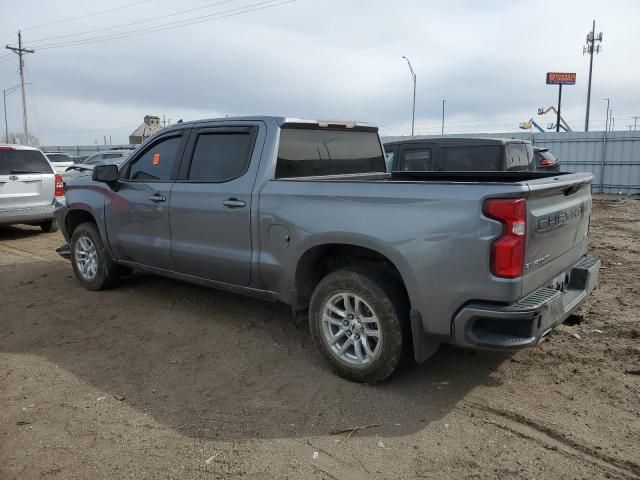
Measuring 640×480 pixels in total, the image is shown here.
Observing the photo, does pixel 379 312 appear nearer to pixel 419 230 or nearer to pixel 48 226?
pixel 419 230

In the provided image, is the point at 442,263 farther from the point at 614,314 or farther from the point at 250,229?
the point at 614,314

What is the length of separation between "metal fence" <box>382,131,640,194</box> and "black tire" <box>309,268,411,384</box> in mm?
16952

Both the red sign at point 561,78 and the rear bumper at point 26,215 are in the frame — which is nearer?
the rear bumper at point 26,215

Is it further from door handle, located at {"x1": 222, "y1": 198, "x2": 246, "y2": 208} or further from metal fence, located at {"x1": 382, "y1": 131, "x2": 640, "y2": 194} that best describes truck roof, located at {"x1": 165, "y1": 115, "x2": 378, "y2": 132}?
metal fence, located at {"x1": 382, "y1": 131, "x2": 640, "y2": 194}

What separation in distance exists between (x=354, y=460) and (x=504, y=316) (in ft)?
3.84

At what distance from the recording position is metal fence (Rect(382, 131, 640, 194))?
1997 centimetres

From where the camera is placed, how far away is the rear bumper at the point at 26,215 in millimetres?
9375

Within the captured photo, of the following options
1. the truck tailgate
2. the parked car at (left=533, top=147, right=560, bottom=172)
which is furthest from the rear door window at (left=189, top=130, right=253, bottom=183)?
the parked car at (left=533, top=147, right=560, bottom=172)

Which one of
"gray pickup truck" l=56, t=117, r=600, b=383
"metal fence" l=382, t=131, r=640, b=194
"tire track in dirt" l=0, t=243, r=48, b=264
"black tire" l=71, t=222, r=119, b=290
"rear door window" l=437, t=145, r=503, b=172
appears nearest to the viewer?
"gray pickup truck" l=56, t=117, r=600, b=383

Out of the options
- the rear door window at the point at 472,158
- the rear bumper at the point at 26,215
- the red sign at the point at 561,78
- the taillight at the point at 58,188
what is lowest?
the rear bumper at the point at 26,215

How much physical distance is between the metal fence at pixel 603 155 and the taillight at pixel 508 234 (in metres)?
17.3

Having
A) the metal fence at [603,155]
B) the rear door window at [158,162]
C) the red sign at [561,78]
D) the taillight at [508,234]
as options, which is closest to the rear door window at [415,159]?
the rear door window at [158,162]

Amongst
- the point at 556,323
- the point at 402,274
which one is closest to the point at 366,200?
the point at 402,274

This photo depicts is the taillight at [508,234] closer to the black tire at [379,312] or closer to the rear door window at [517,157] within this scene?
the black tire at [379,312]
